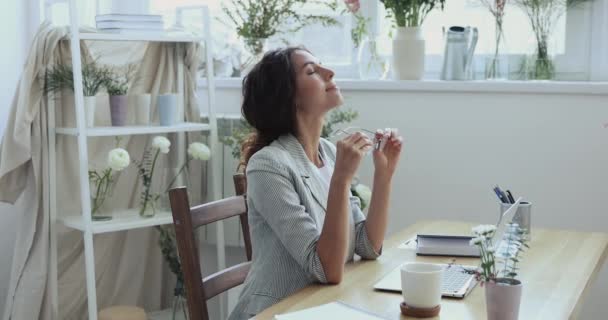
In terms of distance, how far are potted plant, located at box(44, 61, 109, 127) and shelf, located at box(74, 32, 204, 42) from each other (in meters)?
0.14

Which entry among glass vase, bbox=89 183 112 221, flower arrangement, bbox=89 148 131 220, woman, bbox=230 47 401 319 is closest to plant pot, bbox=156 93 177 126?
flower arrangement, bbox=89 148 131 220

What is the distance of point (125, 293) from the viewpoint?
334 cm

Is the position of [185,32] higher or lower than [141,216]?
higher

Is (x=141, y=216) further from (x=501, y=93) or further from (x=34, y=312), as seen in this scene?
(x=501, y=93)

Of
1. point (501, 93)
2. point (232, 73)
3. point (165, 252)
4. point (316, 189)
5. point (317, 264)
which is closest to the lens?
point (317, 264)

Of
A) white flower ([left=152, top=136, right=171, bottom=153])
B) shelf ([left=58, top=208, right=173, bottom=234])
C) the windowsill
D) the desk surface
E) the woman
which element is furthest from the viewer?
white flower ([left=152, top=136, right=171, bottom=153])

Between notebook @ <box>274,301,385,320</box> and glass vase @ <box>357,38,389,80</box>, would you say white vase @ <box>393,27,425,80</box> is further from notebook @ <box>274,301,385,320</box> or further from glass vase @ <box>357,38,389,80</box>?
notebook @ <box>274,301,385,320</box>

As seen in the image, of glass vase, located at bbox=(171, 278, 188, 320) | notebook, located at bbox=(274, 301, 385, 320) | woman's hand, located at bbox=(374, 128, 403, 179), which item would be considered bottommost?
glass vase, located at bbox=(171, 278, 188, 320)

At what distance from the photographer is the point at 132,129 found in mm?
2887

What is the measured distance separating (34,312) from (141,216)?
47cm

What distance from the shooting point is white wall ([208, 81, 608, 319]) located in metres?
2.73

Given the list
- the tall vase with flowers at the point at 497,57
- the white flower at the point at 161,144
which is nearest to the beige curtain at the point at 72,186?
the white flower at the point at 161,144

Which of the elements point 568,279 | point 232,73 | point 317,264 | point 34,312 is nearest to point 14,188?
point 34,312

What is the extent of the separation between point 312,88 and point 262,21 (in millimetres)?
1302
